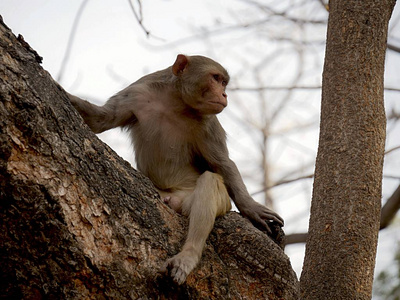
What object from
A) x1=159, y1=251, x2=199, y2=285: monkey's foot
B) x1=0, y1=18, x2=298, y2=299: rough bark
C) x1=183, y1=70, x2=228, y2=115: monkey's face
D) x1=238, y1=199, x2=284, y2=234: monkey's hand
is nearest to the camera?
x1=0, y1=18, x2=298, y2=299: rough bark

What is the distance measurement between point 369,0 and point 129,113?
258cm

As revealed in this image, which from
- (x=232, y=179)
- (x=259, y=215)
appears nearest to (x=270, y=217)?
(x=259, y=215)

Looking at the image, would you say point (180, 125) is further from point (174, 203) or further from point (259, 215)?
point (259, 215)

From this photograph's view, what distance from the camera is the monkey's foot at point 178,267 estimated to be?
363 cm

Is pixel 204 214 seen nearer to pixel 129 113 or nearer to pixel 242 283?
pixel 242 283

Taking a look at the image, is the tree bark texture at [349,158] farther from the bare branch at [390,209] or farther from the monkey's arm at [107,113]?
the monkey's arm at [107,113]

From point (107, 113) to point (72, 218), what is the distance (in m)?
2.22

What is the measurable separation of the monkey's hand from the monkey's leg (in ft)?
1.13

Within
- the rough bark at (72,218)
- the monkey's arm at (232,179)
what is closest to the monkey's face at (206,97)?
the monkey's arm at (232,179)

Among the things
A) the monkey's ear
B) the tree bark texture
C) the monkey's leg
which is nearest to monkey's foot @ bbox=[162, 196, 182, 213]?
the monkey's leg

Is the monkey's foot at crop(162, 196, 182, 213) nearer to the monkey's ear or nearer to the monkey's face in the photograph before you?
the monkey's face

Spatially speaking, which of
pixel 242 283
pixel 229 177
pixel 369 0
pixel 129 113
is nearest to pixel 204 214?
pixel 242 283

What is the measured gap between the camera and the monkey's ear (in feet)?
19.4

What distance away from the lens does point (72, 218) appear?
328 centimetres
